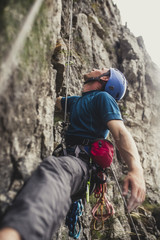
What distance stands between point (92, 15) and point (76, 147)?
1067 cm

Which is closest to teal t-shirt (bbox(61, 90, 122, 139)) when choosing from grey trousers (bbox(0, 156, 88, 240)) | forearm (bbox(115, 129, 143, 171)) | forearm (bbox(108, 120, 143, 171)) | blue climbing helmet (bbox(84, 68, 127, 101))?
forearm (bbox(108, 120, 143, 171))

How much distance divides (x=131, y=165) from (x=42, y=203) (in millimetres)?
1091

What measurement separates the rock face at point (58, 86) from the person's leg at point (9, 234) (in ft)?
0.82

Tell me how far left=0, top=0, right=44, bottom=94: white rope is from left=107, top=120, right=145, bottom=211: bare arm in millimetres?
1388

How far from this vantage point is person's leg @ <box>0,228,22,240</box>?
1055 millimetres

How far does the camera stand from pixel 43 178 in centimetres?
149

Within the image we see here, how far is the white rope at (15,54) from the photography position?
1.21 metres

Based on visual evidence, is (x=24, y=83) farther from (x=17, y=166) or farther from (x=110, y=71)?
(x=110, y=71)

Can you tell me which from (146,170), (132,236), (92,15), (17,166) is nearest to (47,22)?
(17,166)

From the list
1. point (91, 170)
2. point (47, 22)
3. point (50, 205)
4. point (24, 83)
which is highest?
point (47, 22)

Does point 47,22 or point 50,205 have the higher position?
point 47,22

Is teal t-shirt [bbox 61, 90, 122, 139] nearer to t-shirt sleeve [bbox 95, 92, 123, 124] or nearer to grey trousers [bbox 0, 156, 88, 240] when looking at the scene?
t-shirt sleeve [bbox 95, 92, 123, 124]

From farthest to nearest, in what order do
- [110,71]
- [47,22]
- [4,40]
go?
[110,71]
[47,22]
[4,40]

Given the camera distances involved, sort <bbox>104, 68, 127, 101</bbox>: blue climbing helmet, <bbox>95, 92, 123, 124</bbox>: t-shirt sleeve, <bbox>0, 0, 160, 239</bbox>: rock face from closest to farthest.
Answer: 1. <bbox>0, 0, 160, 239</bbox>: rock face
2. <bbox>95, 92, 123, 124</bbox>: t-shirt sleeve
3. <bbox>104, 68, 127, 101</bbox>: blue climbing helmet
